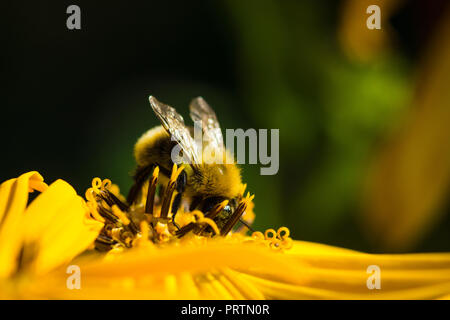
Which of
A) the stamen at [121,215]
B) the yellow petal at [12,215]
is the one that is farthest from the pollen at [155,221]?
the yellow petal at [12,215]

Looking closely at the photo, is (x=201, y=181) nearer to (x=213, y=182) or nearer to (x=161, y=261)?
(x=213, y=182)

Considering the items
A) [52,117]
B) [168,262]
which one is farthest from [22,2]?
[168,262]

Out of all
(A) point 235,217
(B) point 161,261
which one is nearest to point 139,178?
(A) point 235,217

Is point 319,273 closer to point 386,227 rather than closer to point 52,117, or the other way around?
point 386,227

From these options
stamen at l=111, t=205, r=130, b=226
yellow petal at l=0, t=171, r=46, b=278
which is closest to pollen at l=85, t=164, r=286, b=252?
stamen at l=111, t=205, r=130, b=226

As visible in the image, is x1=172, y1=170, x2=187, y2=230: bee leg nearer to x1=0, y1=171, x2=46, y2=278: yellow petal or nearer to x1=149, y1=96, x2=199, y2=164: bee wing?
x1=149, y1=96, x2=199, y2=164: bee wing

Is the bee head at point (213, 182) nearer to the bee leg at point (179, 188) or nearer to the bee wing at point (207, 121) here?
the bee leg at point (179, 188)

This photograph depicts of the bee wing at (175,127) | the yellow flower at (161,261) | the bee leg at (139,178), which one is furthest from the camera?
the bee leg at (139,178)
